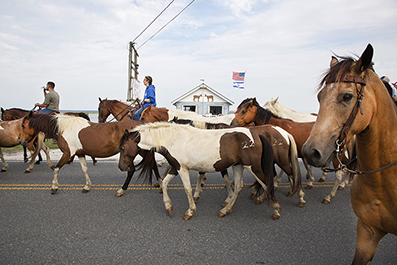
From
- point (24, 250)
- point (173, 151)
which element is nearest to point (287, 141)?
point (173, 151)

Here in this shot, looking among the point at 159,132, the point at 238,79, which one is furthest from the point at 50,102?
the point at 238,79

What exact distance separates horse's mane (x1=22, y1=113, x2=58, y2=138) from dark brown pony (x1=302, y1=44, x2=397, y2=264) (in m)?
5.97

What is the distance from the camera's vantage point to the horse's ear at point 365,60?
1534mm

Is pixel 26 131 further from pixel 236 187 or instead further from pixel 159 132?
pixel 236 187

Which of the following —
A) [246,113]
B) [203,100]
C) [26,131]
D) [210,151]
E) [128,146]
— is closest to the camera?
[210,151]

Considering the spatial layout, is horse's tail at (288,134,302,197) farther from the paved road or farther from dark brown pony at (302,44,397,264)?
dark brown pony at (302,44,397,264)

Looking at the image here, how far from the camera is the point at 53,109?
369 inches

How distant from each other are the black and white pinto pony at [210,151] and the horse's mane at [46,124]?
272 centimetres

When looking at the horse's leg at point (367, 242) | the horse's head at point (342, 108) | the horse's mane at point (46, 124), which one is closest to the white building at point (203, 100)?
the horse's mane at point (46, 124)

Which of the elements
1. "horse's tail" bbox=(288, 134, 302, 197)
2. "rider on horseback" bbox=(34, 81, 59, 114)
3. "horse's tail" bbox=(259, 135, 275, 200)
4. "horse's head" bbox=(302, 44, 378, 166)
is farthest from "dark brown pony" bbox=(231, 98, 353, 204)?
"rider on horseback" bbox=(34, 81, 59, 114)

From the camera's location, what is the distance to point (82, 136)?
5652 millimetres

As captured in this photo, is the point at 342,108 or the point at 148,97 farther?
the point at 148,97

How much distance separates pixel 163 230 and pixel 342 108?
3091 mm

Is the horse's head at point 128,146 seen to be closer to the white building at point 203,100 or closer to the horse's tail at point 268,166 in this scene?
the horse's tail at point 268,166
